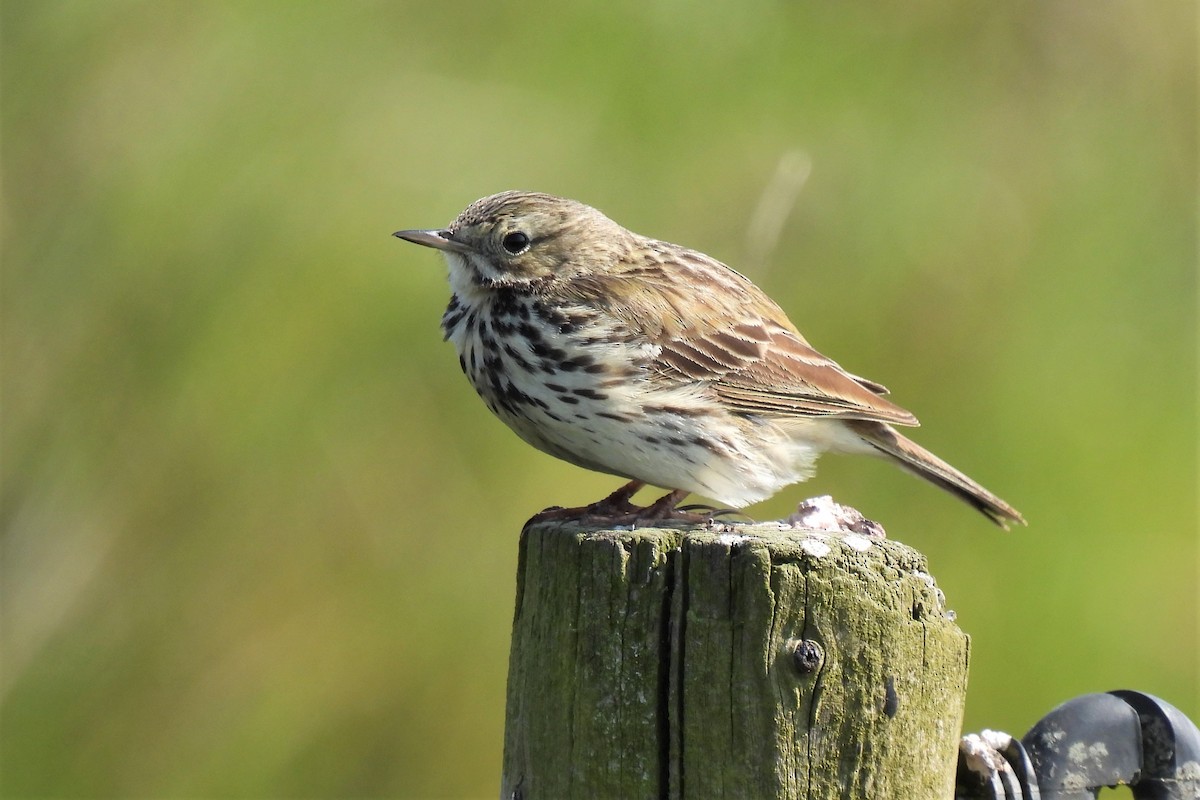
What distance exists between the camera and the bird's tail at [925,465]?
5648 mm

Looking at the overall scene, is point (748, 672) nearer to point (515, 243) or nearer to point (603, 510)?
point (603, 510)

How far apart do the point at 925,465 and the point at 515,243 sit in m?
1.93

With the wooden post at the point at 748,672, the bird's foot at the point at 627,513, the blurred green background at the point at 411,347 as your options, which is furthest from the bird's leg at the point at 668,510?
the blurred green background at the point at 411,347

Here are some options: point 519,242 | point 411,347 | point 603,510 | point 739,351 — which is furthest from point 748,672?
point 411,347

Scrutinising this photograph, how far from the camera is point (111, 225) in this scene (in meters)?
5.91

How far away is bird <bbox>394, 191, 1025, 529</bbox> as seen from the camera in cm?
484

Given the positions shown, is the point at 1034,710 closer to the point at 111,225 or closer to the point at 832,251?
the point at 832,251

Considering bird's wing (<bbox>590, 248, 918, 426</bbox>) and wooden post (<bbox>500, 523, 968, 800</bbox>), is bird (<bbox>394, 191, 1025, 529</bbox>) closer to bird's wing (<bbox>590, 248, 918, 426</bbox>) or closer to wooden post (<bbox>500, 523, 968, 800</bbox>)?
bird's wing (<bbox>590, 248, 918, 426</bbox>)

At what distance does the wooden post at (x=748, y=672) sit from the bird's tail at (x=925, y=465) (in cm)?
254

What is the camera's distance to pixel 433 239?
5418 millimetres

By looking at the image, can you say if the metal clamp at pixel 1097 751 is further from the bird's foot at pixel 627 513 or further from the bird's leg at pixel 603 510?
the bird's leg at pixel 603 510

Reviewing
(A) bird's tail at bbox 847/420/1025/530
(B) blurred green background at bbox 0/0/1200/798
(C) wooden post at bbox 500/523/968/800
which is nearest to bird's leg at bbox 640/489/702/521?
(C) wooden post at bbox 500/523/968/800

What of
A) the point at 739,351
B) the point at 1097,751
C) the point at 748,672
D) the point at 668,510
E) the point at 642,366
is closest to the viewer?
the point at 748,672

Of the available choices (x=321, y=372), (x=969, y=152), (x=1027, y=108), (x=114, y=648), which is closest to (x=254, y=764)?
(x=114, y=648)
